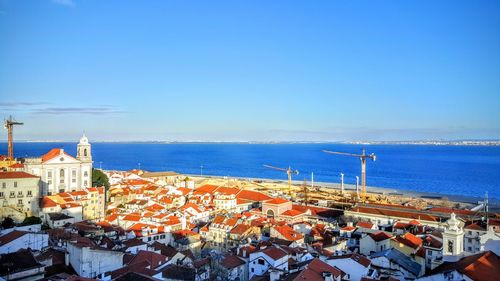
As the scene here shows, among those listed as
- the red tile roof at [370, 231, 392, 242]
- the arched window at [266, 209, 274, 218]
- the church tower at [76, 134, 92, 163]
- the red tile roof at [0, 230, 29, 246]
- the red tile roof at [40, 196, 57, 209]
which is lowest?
the arched window at [266, 209, 274, 218]

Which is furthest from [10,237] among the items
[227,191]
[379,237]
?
[227,191]

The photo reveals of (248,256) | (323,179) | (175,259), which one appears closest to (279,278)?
(248,256)

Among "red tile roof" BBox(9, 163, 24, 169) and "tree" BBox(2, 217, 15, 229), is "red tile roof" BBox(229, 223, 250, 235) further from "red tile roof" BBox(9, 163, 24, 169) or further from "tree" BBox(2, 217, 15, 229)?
"red tile roof" BBox(9, 163, 24, 169)

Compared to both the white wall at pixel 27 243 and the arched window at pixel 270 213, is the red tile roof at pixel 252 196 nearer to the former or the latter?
the arched window at pixel 270 213

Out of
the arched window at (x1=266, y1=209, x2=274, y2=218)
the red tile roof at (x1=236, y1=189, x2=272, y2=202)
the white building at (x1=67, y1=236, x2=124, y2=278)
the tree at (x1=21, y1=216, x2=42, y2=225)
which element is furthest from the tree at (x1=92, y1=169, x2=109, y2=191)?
the white building at (x1=67, y1=236, x2=124, y2=278)

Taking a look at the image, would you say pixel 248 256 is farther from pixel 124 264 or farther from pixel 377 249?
pixel 377 249

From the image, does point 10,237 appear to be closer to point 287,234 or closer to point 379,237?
point 287,234
